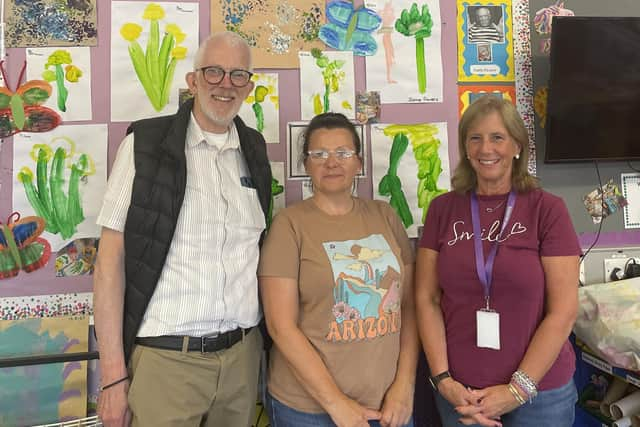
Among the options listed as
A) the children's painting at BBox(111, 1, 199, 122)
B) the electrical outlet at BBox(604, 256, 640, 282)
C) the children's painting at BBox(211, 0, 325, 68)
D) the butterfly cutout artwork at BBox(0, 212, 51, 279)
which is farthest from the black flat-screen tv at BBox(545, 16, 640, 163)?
the butterfly cutout artwork at BBox(0, 212, 51, 279)

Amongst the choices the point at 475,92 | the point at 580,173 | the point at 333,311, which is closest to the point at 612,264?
the point at 580,173

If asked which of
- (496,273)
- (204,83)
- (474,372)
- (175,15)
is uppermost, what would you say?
(175,15)

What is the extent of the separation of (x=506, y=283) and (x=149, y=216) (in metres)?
1.06

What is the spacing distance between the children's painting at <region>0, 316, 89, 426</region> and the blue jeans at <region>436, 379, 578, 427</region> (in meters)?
1.42

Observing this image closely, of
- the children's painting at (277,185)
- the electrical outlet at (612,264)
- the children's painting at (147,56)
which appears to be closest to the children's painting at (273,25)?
the children's painting at (147,56)

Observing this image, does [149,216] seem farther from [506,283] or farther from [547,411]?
[547,411]

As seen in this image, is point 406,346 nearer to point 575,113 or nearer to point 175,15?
point 575,113

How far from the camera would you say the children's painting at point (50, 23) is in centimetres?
160

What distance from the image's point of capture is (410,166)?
182 cm

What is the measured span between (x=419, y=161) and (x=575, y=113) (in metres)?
0.70

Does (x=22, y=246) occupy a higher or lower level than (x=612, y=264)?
higher

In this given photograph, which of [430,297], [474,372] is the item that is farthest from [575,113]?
[474,372]

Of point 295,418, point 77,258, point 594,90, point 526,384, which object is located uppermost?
point 594,90

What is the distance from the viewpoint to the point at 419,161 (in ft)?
6.01
